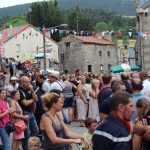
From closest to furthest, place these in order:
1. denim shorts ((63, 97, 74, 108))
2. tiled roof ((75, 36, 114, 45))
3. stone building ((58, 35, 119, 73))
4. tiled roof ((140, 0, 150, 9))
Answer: denim shorts ((63, 97, 74, 108)), tiled roof ((140, 0, 150, 9)), tiled roof ((75, 36, 114, 45)), stone building ((58, 35, 119, 73))

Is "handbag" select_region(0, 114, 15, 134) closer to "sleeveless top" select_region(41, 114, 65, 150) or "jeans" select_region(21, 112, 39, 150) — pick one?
"jeans" select_region(21, 112, 39, 150)

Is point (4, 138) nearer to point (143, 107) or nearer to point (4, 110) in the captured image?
point (4, 110)

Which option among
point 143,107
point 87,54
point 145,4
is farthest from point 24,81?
point 87,54

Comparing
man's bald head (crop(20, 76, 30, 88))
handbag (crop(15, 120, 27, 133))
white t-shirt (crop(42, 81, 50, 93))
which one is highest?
man's bald head (crop(20, 76, 30, 88))

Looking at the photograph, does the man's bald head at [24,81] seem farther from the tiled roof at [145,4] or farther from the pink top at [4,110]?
the tiled roof at [145,4]

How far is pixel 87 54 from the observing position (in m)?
84.9

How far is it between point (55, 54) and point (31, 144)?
8486 cm

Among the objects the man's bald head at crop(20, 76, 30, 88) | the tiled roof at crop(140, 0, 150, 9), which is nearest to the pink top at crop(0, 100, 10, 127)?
the man's bald head at crop(20, 76, 30, 88)

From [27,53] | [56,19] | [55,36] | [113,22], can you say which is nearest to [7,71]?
[27,53]

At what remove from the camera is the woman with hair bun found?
24.7 ft

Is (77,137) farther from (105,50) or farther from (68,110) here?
(105,50)

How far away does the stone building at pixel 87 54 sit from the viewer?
84.1 m

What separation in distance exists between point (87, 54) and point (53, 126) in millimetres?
77438

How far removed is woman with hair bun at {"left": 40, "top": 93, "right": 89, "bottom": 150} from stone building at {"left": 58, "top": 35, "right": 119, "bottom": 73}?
7564cm
